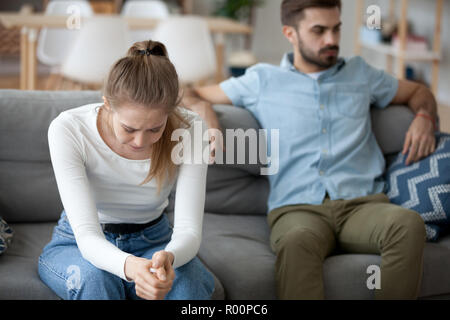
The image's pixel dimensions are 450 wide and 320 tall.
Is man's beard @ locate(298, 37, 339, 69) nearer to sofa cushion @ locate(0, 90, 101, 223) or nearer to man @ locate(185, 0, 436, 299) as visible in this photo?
man @ locate(185, 0, 436, 299)

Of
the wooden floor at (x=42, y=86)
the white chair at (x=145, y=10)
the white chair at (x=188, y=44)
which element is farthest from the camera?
the white chair at (x=145, y=10)

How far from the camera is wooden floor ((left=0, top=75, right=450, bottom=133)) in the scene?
3596 mm

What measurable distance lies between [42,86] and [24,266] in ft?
10.3

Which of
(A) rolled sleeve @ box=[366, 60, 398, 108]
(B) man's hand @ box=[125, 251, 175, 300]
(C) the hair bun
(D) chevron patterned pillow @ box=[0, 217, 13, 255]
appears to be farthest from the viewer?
(A) rolled sleeve @ box=[366, 60, 398, 108]

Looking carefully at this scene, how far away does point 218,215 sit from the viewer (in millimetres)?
1854

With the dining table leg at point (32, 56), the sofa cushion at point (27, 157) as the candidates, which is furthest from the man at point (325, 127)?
the dining table leg at point (32, 56)

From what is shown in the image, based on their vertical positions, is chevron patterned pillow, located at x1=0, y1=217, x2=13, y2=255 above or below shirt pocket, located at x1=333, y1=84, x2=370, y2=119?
below

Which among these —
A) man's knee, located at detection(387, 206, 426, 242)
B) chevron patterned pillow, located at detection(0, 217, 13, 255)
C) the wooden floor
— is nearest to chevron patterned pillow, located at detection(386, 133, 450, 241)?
man's knee, located at detection(387, 206, 426, 242)

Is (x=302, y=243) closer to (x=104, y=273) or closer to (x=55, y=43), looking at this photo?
(x=104, y=273)

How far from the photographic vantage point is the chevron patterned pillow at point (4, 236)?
1.47 metres

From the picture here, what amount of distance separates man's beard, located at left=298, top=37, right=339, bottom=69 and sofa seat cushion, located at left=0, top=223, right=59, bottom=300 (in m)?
0.89

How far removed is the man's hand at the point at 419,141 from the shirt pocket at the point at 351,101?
15 cm

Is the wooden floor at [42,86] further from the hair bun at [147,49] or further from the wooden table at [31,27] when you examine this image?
the hair bun at [147,49]
